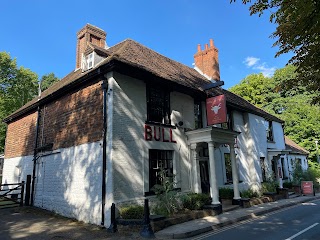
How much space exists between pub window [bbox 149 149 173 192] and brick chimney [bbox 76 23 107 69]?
9190 mm

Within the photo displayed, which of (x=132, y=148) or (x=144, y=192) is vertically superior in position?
(x=132, y=148)

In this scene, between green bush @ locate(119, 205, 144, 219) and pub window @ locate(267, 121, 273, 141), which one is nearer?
green bush @ locate(119, 205, 144, 219)

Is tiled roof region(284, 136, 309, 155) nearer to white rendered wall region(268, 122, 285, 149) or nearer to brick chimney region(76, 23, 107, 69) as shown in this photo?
white rendered wall region(268, 122, 285, 149)

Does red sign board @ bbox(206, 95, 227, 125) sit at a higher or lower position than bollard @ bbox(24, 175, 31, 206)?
higher

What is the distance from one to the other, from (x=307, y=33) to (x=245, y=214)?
8441 mm

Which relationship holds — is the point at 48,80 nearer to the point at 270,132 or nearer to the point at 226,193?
the point at 270,132

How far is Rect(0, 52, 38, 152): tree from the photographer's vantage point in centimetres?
2695

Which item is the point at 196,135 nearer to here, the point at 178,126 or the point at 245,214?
the point at 178,126

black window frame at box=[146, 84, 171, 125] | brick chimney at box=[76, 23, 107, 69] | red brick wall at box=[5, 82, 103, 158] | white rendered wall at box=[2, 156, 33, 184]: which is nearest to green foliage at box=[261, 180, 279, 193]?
black window frame at box=[146, 84, 171, 125]

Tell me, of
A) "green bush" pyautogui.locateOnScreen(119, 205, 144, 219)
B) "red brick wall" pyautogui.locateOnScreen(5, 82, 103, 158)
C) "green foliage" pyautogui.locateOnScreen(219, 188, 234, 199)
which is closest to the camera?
"green bush" pyautogui.locateOnScreen(119, 205, 144, 219)

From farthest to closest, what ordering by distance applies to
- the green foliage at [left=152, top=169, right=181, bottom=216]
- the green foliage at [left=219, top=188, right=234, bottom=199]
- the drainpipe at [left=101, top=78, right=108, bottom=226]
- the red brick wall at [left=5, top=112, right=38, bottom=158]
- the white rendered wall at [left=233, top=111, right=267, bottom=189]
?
1. the white rendered wall at [left=233, top=111, right=267, bottom=189]
2. the red brick wall at [left=5, top=112, right=38, bottom=158]
3. the green foliage at [left=219, top=188, right=234, bottom=199]
4. the green foliage at [left=152, top=169, right=181, bottom=216]
5. the drainpipe at [left=101, top=78, right=108, bottom=226]

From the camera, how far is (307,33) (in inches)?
228

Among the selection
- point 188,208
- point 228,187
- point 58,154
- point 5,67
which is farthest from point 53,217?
point 5,67

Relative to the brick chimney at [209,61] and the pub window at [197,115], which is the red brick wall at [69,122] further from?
the brick chimney at [209,61]
